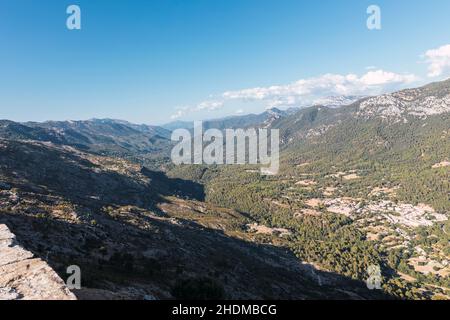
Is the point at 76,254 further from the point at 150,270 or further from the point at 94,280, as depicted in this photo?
the point at 94,280

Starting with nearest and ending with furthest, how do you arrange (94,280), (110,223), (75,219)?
1. (94,280)
2. (75,219)
3. (110,223)
